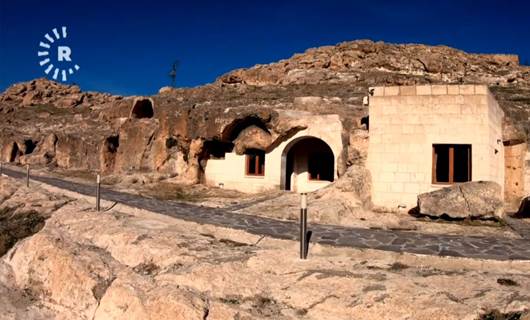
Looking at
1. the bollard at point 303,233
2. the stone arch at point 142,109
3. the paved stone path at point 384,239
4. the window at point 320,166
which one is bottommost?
the paved stone path at point 384,239

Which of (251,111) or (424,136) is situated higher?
(251,111)

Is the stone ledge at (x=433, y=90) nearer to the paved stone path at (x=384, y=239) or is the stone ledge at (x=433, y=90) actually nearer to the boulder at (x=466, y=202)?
the boulder at (x=466, y=202)

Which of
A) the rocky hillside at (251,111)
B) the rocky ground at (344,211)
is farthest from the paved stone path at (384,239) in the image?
the rocky hillside at (251,111)

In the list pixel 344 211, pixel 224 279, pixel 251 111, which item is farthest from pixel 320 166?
pixel 224 279

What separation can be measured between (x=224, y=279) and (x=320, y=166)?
531 inches

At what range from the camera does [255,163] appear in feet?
59.3

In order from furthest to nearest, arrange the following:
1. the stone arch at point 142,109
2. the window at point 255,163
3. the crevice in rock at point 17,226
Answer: the stone arch at point 142,109, the window at point 255,163, the crevice in rock at point 17,226

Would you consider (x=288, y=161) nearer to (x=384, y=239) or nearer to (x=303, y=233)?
(x=384, y=239)

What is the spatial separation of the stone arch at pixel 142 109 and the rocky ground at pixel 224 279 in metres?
17.1

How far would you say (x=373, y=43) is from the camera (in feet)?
105

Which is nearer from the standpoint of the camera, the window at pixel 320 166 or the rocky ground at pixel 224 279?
the rocky ground at pixel 224 279

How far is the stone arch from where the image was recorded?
25.1 m

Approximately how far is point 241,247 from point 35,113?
49.0 meters

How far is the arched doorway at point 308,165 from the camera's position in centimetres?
1848
